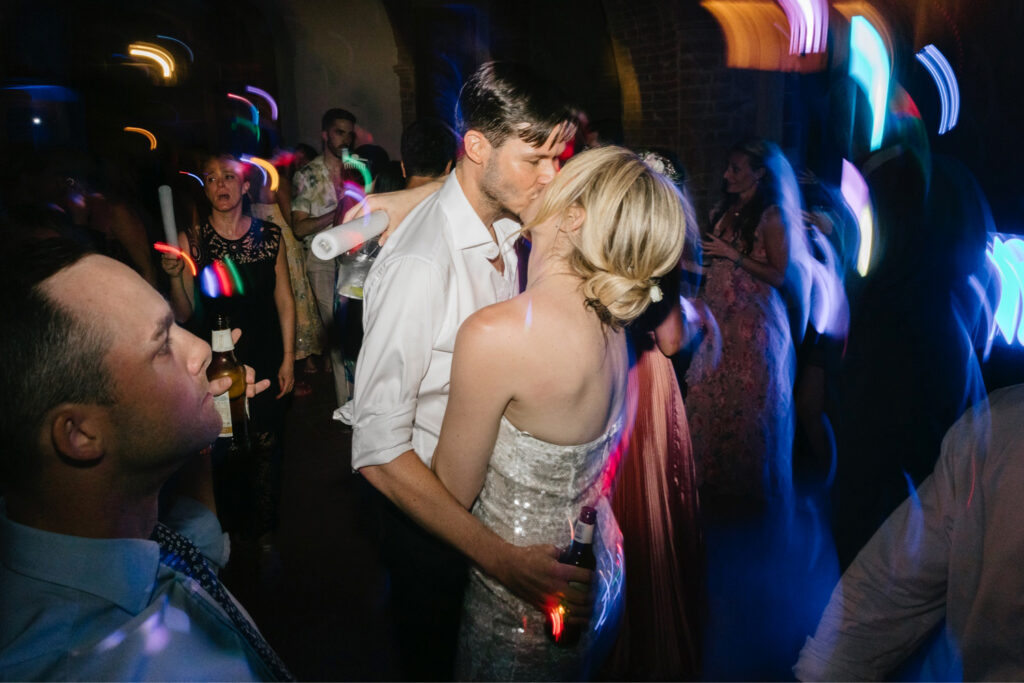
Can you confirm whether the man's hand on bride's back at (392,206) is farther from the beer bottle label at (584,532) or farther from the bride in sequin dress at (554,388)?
the beer bottle label at (584,532)

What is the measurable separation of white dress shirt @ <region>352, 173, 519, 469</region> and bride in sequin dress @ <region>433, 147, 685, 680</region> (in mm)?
153

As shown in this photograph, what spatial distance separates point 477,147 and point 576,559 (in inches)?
40.8

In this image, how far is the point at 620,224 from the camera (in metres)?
1.35

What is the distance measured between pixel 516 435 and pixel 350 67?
305 inches

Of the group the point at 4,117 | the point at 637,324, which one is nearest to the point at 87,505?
the point at 637,324

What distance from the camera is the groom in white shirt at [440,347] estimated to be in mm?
1438

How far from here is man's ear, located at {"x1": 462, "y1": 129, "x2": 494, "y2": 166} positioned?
65.9 inches

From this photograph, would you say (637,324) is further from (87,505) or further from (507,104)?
(87,505)

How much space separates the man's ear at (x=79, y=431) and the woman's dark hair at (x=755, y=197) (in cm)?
286

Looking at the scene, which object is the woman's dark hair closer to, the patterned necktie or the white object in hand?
the white object in hand

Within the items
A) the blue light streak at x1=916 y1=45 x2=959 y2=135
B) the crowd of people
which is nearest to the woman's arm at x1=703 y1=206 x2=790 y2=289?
the crowd of people

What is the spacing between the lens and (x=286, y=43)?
8.70m

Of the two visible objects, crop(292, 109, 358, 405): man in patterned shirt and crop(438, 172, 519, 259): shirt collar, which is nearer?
crop(438, 172, 519, 259): shirt collar

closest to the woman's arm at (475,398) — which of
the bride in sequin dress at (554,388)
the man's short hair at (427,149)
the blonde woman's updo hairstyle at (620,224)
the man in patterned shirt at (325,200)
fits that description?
the bride in sequin dress at (554,388)
